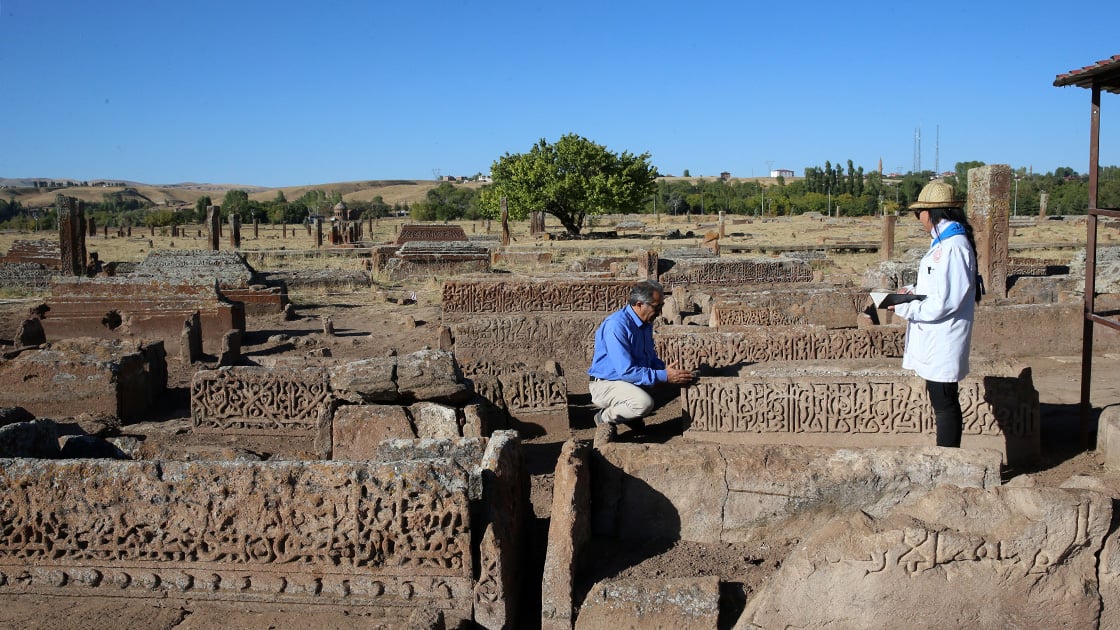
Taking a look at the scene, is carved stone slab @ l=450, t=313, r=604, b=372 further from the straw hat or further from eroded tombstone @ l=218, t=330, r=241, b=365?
the straw hat

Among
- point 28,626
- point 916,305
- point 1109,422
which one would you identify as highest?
point 916,305

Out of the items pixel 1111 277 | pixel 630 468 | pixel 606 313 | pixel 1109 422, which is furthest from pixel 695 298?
pixel 630 468

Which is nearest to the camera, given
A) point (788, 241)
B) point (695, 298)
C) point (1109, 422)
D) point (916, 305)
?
point (916, 305)

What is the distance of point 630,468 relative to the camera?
4.53m

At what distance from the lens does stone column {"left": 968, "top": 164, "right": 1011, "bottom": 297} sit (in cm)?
1231

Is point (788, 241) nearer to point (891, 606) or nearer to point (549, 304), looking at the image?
point (549, 304)

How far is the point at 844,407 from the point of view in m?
6.04

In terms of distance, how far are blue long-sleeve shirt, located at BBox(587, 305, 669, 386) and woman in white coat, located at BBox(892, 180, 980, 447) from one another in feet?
5.63

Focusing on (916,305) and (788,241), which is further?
(788,241)

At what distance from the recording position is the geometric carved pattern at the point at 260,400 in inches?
286

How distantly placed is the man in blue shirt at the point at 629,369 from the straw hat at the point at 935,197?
5.83 ft

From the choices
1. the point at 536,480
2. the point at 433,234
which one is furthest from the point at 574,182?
Answer: the point at 536,480

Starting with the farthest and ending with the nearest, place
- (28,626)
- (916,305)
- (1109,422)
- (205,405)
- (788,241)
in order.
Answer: (788,241) < (205,405) < (1109,422) < (916,305) < (28,626)

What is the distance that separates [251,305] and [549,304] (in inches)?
280
